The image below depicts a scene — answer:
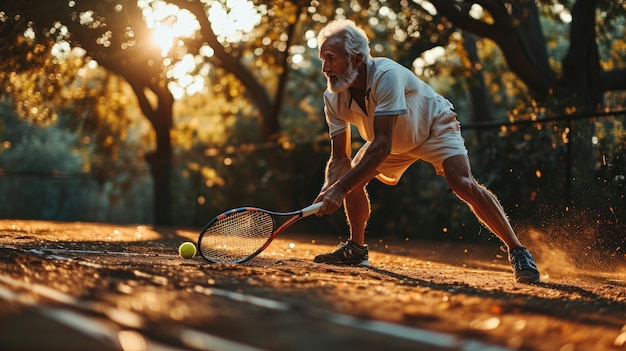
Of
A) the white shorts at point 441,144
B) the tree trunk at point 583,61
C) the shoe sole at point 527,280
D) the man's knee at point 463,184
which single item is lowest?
the shoe sole at point 527,280

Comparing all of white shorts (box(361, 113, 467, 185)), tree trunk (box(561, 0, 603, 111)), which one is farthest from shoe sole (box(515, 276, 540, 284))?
tree trunk (box(561, 0, 603, 111))

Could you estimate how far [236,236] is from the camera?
667 centimetres

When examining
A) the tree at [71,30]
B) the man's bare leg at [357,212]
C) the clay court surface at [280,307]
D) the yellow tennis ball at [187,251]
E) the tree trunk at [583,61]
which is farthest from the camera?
the tree trunk at [583,61]

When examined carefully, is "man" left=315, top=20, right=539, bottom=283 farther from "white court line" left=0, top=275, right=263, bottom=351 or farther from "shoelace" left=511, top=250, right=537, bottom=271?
"white court line" left=0, top=275, right=263, bottom=351

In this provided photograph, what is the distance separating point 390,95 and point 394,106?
0.27 ft

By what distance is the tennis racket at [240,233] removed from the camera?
6555 mm

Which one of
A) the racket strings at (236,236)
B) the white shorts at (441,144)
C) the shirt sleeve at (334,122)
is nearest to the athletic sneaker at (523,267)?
the white shorts at (441,144)

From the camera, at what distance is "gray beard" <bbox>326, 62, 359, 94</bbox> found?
664cm

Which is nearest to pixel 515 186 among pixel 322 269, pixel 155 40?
pixel 322 269

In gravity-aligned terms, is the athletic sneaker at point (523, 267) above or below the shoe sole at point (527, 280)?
above

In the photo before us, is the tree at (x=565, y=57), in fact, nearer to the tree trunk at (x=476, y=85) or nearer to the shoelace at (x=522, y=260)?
the tree trunk at (x=476, y=85)

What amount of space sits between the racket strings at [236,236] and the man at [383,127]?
1.58ft

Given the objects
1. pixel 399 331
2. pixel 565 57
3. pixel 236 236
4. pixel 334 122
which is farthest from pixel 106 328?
pixel 565 57

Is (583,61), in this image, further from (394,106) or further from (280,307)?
(280,307)
